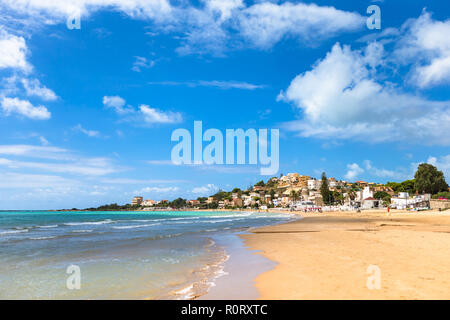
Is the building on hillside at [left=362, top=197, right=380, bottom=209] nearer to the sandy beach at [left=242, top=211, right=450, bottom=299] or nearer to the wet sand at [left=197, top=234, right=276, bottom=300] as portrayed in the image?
the sandy beach at [left=242, top=211, right=450, bottom=299]

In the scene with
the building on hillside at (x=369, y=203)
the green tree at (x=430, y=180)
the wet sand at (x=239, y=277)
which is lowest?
the building on hillside at (x=369, y=203)

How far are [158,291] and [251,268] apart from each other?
370 cm

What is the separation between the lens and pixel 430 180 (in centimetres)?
9031

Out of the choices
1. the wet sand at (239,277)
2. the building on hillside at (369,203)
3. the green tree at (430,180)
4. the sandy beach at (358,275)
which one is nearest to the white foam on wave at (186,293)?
the wet sand at (239,277)

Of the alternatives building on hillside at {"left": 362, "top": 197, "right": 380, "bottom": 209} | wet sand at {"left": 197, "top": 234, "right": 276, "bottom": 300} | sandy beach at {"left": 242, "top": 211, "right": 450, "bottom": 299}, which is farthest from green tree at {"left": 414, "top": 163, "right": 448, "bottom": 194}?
wet sand at {"left": 197, "top": 234, "right": 276, "bottom": 300}

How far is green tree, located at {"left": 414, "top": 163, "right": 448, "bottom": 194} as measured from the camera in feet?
294

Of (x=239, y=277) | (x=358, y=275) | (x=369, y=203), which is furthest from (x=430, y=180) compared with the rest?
(x=239, y=277)

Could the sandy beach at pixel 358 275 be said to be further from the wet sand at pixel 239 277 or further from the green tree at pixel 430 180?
the green tree at pixel 430 180

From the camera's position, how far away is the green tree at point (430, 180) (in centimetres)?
8975

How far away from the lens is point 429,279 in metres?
7.37

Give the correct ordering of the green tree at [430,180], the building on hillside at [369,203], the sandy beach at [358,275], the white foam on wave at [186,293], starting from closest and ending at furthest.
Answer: the sandy beach at [358,275] < the white foam on wave at [186,293] < the green tree at [430,180] < the building on hillside at [369,203]
